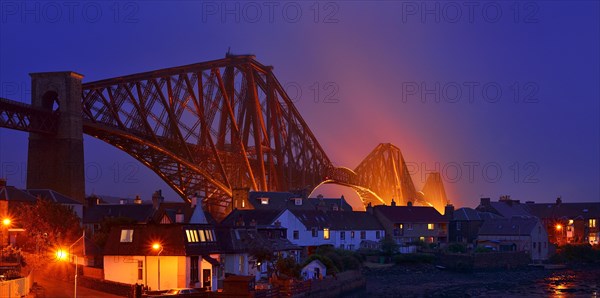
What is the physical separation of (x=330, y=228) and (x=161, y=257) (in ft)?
128

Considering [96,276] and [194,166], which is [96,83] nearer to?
[194,166]

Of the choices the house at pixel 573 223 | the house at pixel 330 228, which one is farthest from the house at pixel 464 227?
the house at pixel 573 223

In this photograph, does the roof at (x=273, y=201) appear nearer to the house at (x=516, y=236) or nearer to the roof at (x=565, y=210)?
the house at (x=516, y=236)

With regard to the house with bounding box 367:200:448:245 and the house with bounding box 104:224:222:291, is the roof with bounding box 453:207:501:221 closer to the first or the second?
the house with bounding box 367:200:448:245

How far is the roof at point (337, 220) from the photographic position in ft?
276

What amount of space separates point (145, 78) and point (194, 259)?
42.8 metres

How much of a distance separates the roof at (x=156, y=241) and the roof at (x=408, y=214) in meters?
50.7

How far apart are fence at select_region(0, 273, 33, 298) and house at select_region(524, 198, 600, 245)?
298 feet

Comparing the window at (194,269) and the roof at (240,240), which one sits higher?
the roof at (240,240)

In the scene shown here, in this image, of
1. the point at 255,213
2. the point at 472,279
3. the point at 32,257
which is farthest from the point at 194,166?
the point at 32,257

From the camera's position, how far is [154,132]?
291ft

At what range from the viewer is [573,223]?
409ft

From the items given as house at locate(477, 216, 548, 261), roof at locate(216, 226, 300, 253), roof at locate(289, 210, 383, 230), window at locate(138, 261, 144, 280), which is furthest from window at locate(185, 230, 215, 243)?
house at locate(477, 216, 548, 261)

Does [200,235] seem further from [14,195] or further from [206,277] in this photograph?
[14,195]
